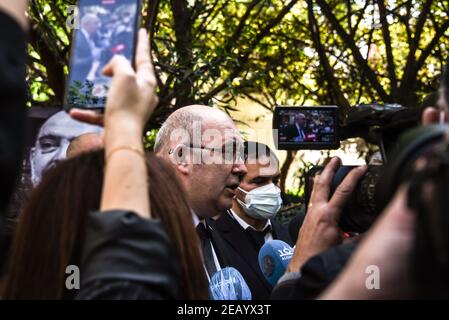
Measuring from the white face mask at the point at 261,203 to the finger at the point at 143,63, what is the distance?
336 centimetres

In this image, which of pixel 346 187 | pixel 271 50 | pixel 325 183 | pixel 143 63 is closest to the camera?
pixel 143 63

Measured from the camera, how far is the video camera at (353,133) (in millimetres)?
2076

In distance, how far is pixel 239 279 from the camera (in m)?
3.30

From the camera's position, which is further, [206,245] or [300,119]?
[206,245]

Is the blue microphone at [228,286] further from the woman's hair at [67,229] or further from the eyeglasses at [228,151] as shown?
the woman's hair at [67,229]

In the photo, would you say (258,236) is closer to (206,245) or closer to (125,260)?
(206,245)

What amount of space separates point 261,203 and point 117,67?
11.6ft

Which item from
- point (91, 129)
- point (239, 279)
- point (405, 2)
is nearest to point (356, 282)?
point (239, 279)

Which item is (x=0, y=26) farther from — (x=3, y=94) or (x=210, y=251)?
(x=210, y=251)

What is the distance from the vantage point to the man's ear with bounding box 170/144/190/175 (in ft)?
11.9

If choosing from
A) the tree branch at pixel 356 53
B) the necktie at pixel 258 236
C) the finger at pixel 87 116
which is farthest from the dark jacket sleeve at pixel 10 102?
the tree branch at pixel 356 53

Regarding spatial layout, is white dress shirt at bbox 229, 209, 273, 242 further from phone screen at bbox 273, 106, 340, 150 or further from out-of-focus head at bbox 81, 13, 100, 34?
out-of-focus head at bbox 81, 13, 100, 34

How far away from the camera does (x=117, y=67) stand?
1727 mm

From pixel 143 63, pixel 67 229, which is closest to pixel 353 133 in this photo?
pixel 143 63
